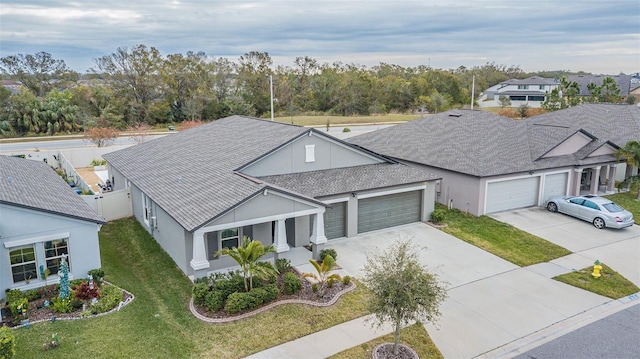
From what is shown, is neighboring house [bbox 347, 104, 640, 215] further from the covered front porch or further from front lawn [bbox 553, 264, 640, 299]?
the covered front porch

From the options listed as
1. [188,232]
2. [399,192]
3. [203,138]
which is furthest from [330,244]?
[203,138]

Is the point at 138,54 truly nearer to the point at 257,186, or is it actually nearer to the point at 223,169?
the point at 223,169

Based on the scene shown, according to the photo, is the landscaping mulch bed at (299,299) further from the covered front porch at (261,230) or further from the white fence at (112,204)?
the white fence at (112,204)

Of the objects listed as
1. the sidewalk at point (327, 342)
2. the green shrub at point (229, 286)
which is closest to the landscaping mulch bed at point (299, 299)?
the green shrub at point (229, 286)

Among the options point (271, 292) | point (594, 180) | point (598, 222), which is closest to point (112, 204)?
point (271, 292)

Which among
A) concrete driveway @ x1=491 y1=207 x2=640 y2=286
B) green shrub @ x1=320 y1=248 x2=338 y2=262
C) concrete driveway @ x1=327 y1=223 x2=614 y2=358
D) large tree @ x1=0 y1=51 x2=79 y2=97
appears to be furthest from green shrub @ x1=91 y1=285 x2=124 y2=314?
large tree @ x1=0 y1=51 x2=79 y2=97

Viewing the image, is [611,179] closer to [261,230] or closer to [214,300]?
[261,230]
